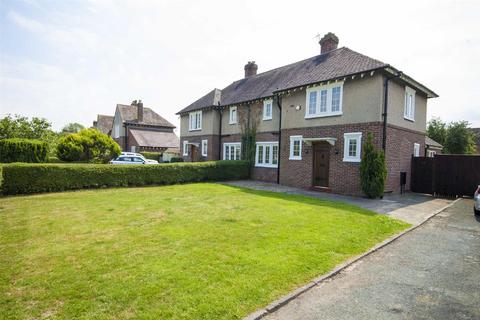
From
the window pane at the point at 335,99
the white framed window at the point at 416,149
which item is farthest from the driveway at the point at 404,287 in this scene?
the white framed window at the point at 416,149

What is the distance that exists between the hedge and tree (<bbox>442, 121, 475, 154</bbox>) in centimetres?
2564

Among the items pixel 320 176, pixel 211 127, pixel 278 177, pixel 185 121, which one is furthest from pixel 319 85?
pixel 185 121

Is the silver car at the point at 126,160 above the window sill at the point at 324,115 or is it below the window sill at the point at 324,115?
below

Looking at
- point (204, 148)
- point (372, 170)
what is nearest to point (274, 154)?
point (372, 170)

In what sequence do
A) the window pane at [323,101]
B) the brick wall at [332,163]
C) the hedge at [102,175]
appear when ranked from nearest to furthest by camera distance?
the hedge at [102,175], the brick wall at [332,163], the window pane at [323,101]

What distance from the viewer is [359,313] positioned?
3.73m

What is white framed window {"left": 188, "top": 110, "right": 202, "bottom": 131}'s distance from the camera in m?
26.5

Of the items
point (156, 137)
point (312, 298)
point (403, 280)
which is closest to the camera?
point (312, 298)

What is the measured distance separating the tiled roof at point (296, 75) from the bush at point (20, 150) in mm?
13169

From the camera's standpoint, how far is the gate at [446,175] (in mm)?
14438

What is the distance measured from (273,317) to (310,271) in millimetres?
1505

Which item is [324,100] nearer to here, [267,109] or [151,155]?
[267,109]

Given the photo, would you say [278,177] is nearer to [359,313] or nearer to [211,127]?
[211,127]

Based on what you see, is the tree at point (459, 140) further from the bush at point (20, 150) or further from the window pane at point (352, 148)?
the bush at point (20, 150)
